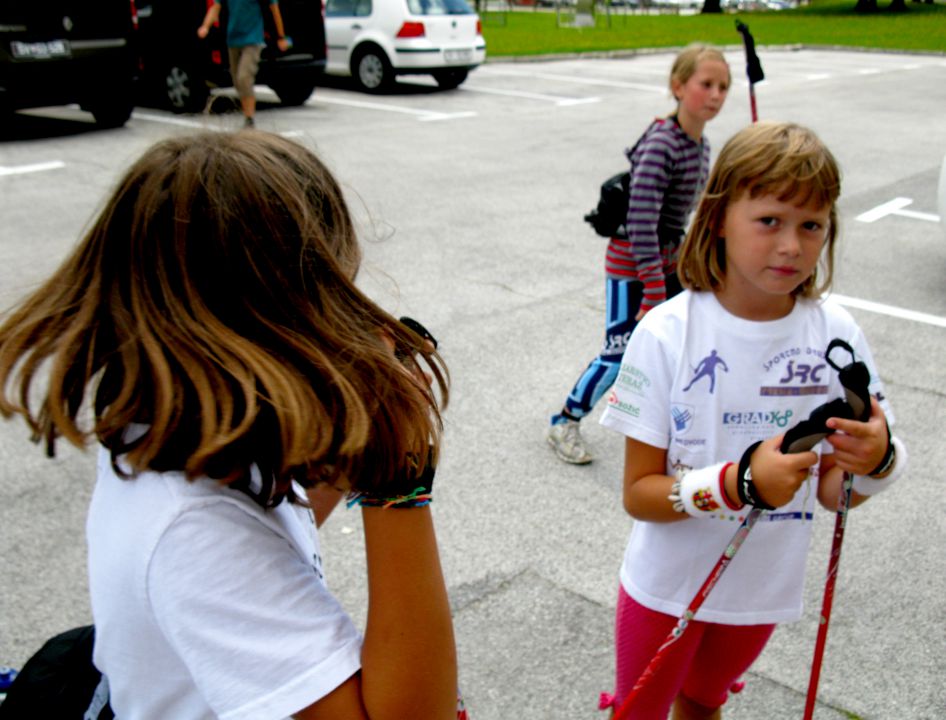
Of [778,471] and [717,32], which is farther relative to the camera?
[717,32]

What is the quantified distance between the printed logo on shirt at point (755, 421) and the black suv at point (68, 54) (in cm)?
916

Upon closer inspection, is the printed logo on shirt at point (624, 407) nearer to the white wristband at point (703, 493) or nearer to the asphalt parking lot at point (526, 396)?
the white wristband at point (703, 493)

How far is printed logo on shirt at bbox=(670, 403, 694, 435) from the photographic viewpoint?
192 cm

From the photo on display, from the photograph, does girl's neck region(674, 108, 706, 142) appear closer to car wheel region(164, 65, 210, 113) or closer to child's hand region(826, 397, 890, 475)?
child's hand region(826, 397, 890, 475)

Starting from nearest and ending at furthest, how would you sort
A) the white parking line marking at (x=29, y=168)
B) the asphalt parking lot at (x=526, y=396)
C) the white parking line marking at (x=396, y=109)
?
the asphalt parking lot at (x=526, y=396)
the white parking line marking at (x=29, y=168)
the white parking line marking at (x=396, y=109)

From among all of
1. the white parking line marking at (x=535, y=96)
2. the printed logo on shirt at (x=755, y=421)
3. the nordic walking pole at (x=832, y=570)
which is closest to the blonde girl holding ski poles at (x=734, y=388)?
the printed logo on shirt at (x=755, y=421)

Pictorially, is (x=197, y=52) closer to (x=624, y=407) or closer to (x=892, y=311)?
(x=892, y=311)

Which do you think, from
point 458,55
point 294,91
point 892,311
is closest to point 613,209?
point 892,311

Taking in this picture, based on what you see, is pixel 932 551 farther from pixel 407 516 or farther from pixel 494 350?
pixel 407 516

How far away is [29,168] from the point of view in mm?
8633

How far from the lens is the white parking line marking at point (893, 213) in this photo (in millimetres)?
8062

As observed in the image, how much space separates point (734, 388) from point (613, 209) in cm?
176

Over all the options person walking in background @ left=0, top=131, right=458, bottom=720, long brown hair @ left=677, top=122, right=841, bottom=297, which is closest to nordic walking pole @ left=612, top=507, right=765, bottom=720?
long brown hair @ left=677, top=122, right=841, bottom=297

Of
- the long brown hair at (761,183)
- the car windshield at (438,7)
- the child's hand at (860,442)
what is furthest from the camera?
the car windshield at (438,7)
